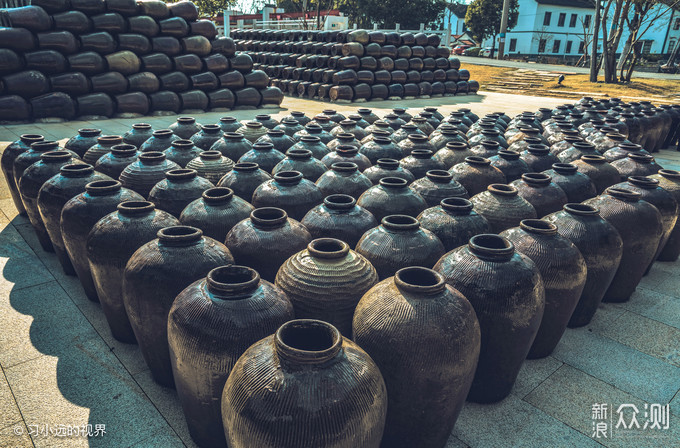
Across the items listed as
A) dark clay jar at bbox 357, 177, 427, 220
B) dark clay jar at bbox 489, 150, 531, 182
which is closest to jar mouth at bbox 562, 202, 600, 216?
dark clay jar at bbox 357, 177, 427, 220

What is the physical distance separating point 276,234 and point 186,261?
2.70ft

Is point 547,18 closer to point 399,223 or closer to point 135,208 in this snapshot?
point 399,223

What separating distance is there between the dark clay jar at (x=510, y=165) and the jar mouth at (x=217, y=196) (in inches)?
162

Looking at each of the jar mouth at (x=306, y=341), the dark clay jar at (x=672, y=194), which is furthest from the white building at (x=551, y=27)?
the jar mouth at (x=306, y=341)

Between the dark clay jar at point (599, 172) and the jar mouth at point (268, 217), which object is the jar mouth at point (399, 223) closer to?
the jar mouth at point (268, 217)

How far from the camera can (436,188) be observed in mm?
5309

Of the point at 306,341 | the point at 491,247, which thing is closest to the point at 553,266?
the point at 491,247

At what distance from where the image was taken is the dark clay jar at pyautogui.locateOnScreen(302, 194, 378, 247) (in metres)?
4.28

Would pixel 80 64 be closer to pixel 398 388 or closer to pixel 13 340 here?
pixel 13 340

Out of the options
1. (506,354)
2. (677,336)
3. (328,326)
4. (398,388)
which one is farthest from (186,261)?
(677,336)

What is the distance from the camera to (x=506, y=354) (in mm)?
3506

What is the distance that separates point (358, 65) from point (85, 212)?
54.5ft

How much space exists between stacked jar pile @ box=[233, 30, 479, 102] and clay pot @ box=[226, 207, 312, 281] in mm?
15914

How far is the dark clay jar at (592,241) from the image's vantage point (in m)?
4.36
